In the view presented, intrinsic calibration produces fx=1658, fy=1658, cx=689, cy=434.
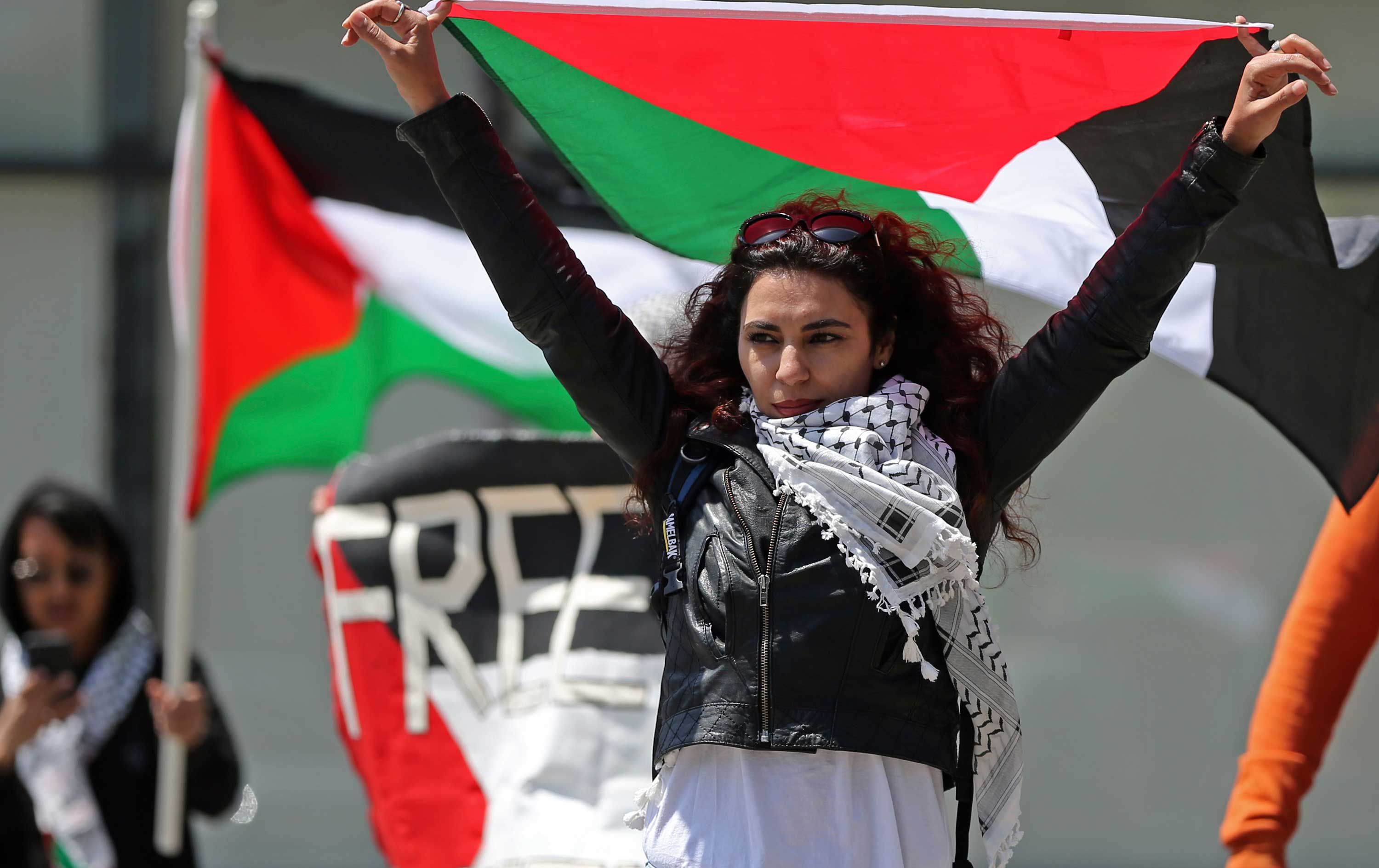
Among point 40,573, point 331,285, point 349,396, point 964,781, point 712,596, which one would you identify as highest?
point 712,596

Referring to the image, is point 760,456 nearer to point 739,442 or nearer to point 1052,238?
point 739,442

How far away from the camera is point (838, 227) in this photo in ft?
7.19

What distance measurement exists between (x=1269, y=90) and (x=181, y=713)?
2.76 meters

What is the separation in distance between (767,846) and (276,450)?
259 cm

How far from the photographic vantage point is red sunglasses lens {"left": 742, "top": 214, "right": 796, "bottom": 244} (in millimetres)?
2205

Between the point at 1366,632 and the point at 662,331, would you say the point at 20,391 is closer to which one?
the point at 662,331

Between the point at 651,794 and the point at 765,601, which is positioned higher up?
the point at 765,601

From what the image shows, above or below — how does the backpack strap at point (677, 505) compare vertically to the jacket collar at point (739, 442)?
below

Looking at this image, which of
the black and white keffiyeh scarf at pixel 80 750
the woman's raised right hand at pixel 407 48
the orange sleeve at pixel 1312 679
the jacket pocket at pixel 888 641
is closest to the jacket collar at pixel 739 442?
the jacket pocket at pixel 888 641

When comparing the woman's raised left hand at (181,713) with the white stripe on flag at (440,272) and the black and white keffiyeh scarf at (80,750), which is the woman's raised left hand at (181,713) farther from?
the white stripe on flag at (440,272)

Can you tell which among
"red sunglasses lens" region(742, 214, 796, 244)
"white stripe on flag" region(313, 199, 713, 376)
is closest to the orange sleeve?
"red sunglasses lens" region(742, 214, 796, 244)

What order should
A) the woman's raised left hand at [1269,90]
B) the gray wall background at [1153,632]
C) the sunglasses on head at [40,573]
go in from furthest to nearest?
the gray wall background at [1153,632] → the sunglasses on head at [40,573] → the woman's raised left hand at [1269,90]

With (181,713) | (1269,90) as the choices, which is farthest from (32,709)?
(1269,90)

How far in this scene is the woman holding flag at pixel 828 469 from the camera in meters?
2.00
